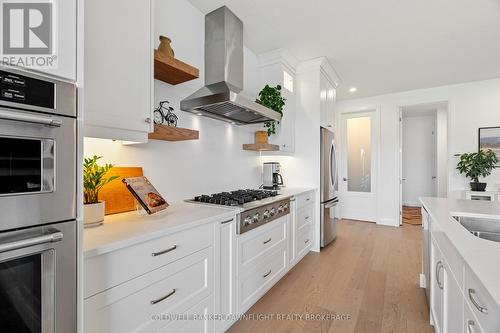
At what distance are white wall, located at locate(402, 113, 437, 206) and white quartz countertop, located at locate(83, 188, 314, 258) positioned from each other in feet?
22.5

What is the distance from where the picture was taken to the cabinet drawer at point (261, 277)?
182 cm

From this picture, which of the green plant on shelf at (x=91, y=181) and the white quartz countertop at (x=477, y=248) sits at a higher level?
the green plant on shelf at (x=91, y=181)

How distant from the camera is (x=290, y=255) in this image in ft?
8.59

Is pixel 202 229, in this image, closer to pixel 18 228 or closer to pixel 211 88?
pixel 18 228

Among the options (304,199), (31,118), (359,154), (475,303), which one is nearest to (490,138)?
(359,154)

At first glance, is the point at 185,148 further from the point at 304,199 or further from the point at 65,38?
the point at 304,199

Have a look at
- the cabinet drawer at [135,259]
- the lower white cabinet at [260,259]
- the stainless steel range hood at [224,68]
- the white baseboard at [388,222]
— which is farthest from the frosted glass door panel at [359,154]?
the cabinet drawer at [135,259]

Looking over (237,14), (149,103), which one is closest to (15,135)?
(149,103)

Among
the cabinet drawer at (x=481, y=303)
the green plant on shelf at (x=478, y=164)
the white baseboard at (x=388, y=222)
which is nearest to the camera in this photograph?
the cabinet drawer at (x=481, y=303)

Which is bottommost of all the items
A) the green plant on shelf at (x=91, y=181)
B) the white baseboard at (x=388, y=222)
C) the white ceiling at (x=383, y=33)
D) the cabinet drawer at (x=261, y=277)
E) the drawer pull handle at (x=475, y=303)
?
the white baseboard at (x=388, y=222)

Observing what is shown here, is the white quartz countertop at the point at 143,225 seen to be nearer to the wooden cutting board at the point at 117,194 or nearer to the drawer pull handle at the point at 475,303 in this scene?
the wooden cutting board at the point at 117,194

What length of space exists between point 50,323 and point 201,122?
181 centimetres

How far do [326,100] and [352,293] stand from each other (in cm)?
264

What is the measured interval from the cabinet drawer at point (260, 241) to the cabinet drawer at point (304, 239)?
0.48 metres
